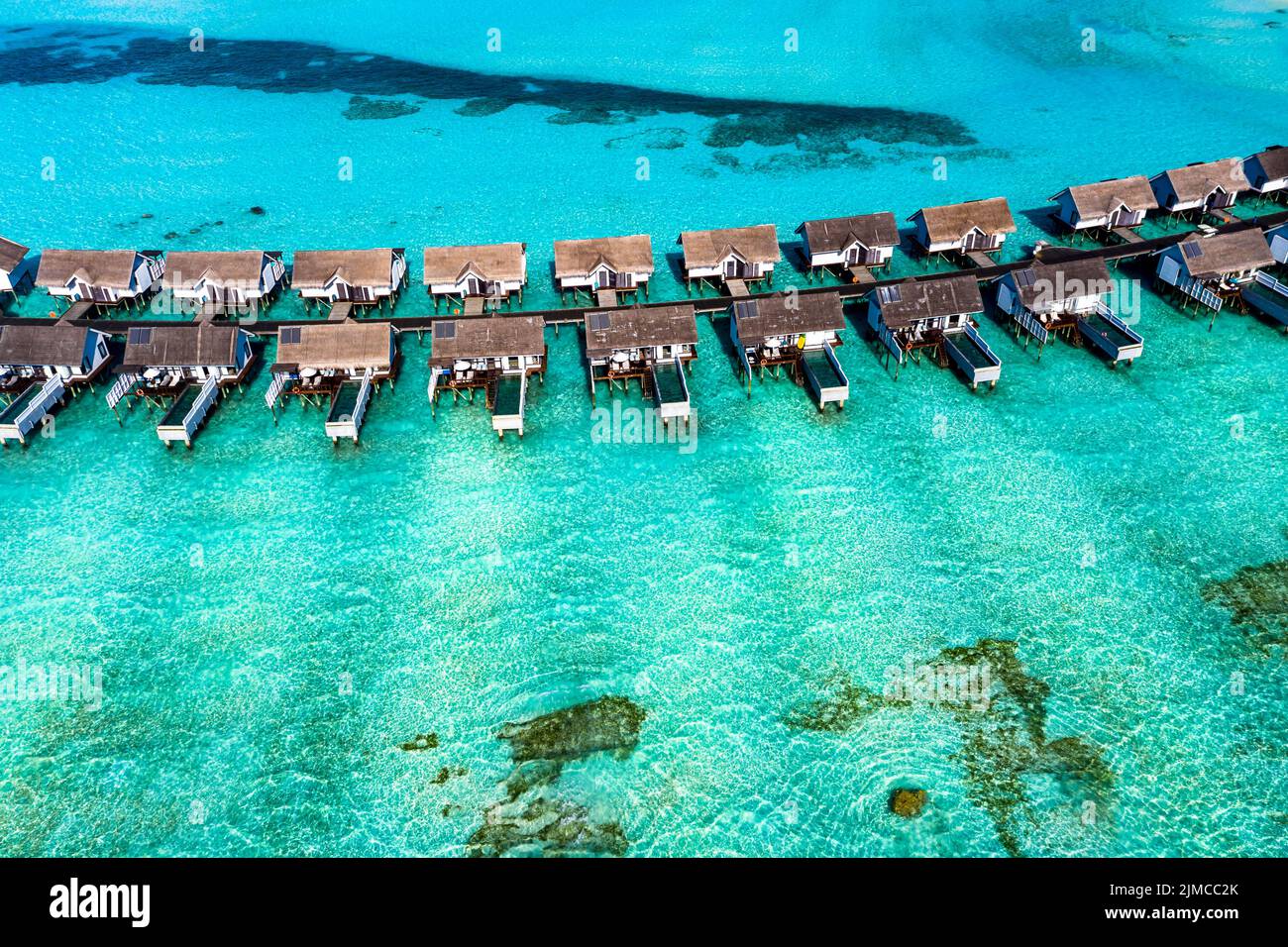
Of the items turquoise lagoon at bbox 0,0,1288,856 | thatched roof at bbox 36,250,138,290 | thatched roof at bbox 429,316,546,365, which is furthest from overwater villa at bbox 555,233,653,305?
thatched roof at bbox 36,250,138,290

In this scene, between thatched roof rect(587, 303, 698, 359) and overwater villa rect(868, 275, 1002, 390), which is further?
overwater villa rect(868, 275, 1002, 390)

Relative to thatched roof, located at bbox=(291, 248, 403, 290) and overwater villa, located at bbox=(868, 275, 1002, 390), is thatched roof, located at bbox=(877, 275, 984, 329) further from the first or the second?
thatched roof, located at bbox=(291, 248, 403, 290)

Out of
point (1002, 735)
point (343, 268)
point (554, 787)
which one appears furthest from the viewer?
point (343, 268)

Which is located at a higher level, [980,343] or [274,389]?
→ [980,343]

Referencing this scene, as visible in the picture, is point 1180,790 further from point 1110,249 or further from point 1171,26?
point 1171,26

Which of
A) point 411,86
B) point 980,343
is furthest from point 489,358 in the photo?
point 411,86

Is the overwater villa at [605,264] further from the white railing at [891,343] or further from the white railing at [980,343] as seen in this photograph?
the white railing at [980,343]

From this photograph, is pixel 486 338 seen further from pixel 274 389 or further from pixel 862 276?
pixel 862 276

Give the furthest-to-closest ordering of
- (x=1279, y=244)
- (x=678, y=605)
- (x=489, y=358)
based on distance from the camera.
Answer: (x=1279, y=244) → (x=489, y=358) → (x=678, y=605)
